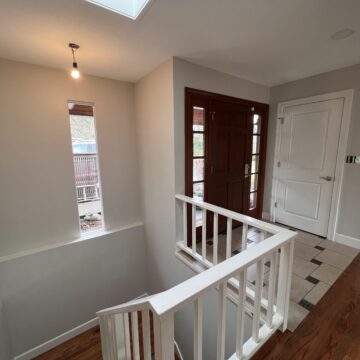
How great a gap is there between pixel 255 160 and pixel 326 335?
7.85 feet

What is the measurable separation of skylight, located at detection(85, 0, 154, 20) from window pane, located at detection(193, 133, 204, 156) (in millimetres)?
1333

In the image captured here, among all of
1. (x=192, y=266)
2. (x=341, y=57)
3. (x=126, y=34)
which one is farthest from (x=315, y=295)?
(x=126, y=34)

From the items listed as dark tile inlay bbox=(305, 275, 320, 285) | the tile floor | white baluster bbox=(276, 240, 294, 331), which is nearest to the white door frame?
the tile floor

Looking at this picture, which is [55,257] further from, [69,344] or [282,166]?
[282,166]

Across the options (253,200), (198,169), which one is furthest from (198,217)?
(253,200)

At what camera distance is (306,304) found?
163 cm

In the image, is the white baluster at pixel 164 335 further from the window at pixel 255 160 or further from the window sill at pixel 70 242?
the window at pixel 255 160

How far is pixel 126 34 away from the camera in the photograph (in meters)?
1.61

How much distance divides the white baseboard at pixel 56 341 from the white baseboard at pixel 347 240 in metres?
3.57

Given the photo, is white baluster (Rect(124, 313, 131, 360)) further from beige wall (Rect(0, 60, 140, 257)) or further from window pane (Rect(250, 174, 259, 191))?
window pane (Rect(250, 174, 259, 191))

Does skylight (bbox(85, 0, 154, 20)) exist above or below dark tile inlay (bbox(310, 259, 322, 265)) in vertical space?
above

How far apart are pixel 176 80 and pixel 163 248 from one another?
211 centimetres

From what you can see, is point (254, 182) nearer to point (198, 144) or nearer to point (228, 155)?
point (228, 155)

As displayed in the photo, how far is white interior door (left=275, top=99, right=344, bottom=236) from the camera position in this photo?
2555mm
